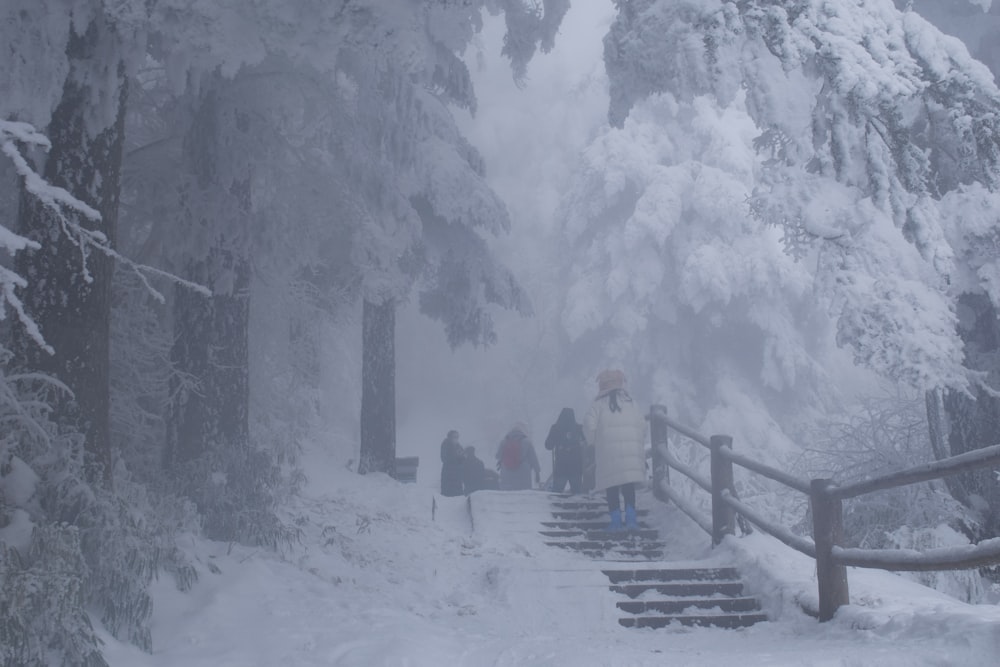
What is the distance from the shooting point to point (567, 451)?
13.2 meters

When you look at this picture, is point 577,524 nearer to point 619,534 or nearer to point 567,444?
point 619,534

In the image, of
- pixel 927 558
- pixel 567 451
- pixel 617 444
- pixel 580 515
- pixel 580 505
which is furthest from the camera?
pixel 567 451

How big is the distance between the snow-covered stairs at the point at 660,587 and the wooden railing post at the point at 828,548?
100 cm

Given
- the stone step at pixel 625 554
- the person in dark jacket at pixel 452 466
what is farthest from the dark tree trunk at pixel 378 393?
the stone step at pixel 625 554

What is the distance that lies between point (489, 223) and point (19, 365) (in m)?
7.86

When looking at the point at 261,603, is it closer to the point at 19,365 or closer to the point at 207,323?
the point at 19,365

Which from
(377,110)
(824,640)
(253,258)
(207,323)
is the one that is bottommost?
(824,640)

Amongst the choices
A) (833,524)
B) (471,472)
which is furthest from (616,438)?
(471,472)

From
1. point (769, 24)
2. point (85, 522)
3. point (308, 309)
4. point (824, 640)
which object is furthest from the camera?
point (308, 309)

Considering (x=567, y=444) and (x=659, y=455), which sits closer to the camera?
(x=659, y=455)

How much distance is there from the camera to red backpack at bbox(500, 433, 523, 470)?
52.7 feet

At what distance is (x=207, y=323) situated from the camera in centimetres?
829

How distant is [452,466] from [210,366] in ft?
25.3

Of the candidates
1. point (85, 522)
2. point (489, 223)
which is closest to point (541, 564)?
point (85, 522)
